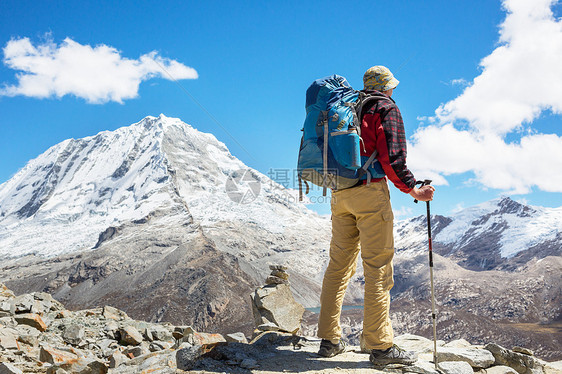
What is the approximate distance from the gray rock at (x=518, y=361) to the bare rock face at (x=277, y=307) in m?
3.52

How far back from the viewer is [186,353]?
3783 mm

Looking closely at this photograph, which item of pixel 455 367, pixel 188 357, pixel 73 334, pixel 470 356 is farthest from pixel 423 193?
pixel 73 334

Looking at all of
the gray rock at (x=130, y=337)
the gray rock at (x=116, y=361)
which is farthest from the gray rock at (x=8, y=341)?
the gray rock at (x=130, y=337)

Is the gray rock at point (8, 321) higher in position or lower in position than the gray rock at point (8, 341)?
higher

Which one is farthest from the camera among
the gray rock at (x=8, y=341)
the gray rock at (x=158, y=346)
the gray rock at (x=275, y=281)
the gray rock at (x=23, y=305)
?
the gray rock at (x=275, y=281)

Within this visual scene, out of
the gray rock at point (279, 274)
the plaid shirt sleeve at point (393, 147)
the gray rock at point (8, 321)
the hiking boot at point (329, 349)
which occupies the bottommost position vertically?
the gray rock at point (8, 321)

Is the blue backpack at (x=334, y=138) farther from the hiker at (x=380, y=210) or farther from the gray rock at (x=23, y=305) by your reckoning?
the gray rock at (x=23, y=305)

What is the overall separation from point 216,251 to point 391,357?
358ft

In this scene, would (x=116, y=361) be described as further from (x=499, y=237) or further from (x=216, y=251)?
(x=499, y=237)

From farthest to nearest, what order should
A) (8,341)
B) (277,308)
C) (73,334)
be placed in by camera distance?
(277,308)
(73,334)
(8,341)

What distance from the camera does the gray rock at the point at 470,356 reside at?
4.35 meters

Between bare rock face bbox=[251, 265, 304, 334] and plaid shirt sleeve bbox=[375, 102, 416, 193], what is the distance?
4.62 metres

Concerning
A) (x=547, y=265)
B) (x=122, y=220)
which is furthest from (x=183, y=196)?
(x=547, y=265)

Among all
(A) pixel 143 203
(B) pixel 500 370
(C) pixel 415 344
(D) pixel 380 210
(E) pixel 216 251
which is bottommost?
(B) pixel 500 370
